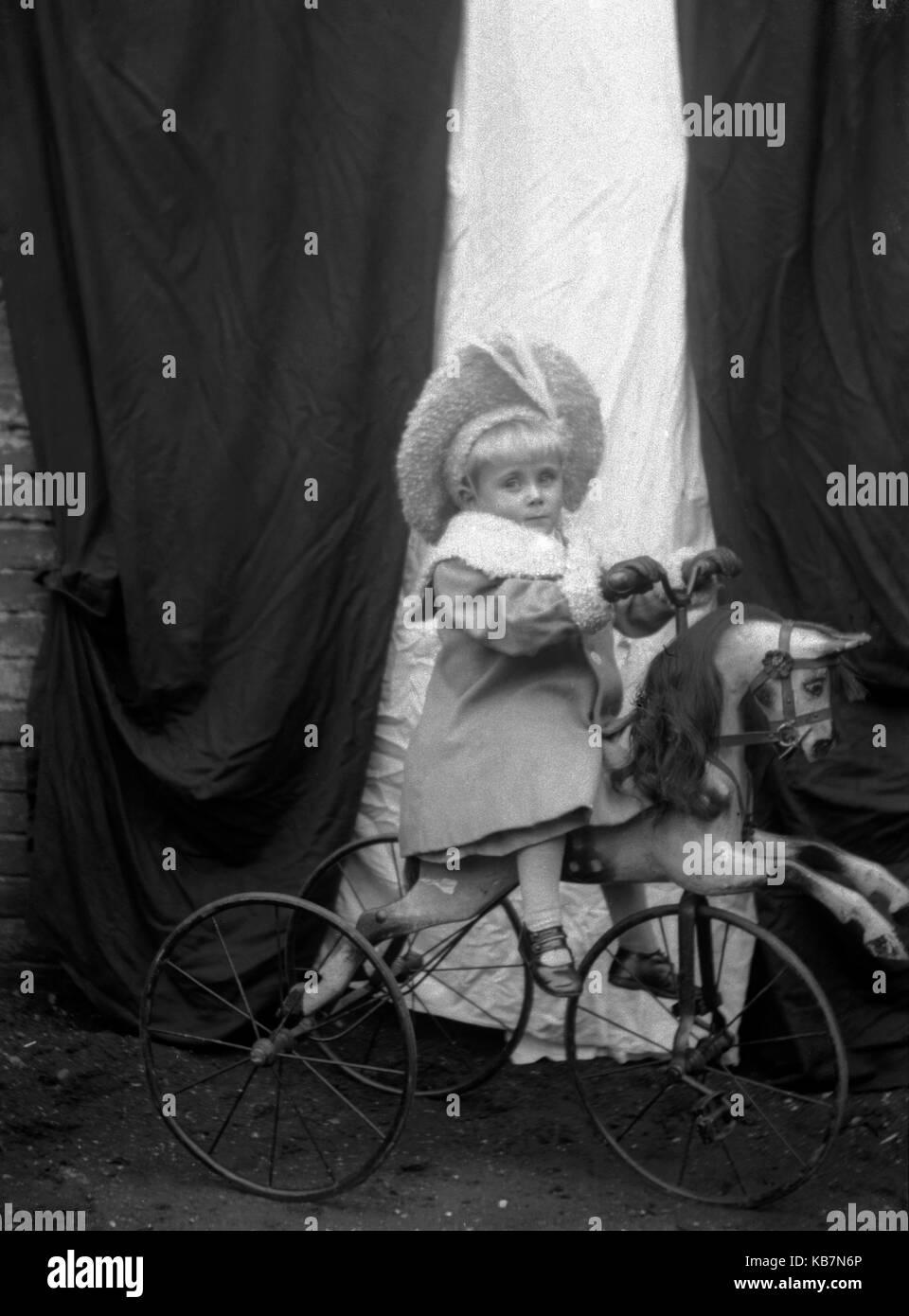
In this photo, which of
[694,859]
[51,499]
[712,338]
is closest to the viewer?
[694,859]

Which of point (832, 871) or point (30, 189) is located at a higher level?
point (30, 189)

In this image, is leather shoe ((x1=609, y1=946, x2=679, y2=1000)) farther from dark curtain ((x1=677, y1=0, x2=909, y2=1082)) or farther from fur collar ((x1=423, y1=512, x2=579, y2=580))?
fur collar ((x1=423, y1=512, x2=579, y2=580))

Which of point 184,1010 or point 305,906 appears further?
point 184,1010

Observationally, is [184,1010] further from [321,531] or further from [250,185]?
[250,185]

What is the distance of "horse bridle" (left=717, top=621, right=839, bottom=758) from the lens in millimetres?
3553

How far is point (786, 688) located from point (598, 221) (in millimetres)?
1543

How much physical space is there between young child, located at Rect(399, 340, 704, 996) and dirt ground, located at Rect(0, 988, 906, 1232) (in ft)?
1.74

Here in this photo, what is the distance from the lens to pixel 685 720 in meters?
3.59

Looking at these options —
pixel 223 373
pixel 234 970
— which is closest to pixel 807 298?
pixel 223 373

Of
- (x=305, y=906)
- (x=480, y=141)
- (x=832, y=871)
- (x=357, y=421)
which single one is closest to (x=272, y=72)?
(x=480, y=141)

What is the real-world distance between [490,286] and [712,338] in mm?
618

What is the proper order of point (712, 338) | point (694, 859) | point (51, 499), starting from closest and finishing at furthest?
point (694, 859), point (712, 338), point (51, 499)

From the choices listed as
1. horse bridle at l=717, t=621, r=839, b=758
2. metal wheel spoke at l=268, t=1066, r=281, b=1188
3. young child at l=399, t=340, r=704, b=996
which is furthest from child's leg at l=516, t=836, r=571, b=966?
metal wheel spoke at l=268, t=1066, r=281, b=1188

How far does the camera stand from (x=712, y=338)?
14.3 ft
